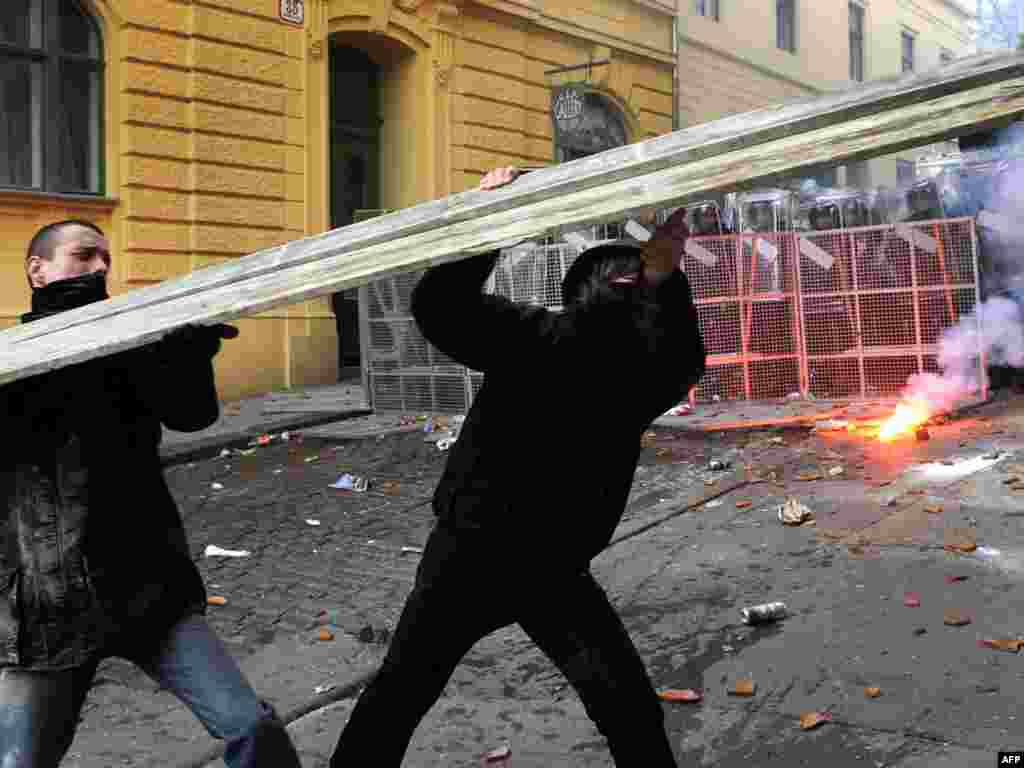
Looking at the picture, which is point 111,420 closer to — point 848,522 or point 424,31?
point 848,522

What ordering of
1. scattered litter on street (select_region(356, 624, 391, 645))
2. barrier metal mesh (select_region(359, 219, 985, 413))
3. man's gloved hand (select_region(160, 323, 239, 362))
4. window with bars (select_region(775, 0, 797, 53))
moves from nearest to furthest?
1. man's gloved hand (select_region(160, 323, 239, 362))
2. scattered litter on street (select_region(356, 624, 391, 645))
3. barrier metal mesh (select_region(359, 219, 985, 413))
4. window with bars (select_region(775, 0, 797, 53))

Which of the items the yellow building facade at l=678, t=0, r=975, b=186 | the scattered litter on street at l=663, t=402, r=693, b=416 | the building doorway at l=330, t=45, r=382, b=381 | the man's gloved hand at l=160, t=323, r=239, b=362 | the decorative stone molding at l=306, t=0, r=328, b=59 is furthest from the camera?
the yellow building facade at l=678, t=0, r=975, b=186

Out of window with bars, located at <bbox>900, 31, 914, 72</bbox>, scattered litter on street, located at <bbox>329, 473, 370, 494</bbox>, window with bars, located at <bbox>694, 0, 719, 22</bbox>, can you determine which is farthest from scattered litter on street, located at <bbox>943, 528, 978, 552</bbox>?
window with bars, located at <bbox>900, 31, 914, 72</bbox>

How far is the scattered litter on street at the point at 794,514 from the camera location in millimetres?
6328

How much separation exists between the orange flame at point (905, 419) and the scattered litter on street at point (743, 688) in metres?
4.60

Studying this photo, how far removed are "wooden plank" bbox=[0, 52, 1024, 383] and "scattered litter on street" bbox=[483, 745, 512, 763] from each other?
7.32 ft

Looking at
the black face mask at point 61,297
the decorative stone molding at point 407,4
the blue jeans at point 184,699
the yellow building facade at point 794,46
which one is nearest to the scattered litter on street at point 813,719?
the blue jeans at point 184,699

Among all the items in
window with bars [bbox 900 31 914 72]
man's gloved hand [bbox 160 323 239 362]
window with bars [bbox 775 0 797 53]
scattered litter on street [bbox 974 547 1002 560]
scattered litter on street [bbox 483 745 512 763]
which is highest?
window with bars [bbox 900 31 914 72]

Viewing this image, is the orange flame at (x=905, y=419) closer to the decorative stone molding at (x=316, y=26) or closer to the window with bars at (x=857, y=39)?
the decorative stone molding at (x=316, y=26)

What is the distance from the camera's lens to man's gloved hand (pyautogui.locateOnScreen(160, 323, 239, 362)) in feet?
7.64

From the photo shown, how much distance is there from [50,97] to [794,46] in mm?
18674

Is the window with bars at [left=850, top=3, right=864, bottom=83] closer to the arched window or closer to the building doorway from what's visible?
the building doorway

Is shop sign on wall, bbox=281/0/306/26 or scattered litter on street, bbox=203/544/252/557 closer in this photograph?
scattered litter on street, bbox=203/544/252/557

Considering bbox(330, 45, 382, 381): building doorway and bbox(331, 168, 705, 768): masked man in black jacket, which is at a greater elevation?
bbox(330, 45, 382, 381): building doorway
